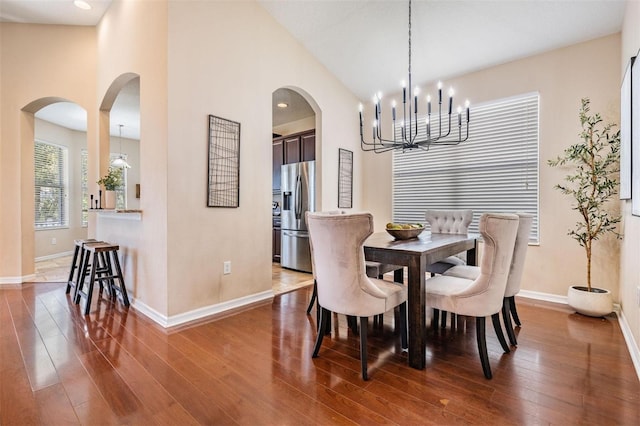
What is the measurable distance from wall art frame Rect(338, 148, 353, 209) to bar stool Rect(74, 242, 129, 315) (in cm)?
286

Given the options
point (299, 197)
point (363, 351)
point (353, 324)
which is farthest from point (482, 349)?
point (299, 197)

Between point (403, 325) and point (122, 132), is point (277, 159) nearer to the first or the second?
point (403, 325)

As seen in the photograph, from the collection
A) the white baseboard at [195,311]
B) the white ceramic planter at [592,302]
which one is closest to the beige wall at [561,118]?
the white ceramic planter at [592,302]

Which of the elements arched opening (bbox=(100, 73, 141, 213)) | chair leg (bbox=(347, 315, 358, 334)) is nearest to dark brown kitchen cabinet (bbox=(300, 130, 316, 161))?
arched opening (bbox=(100, 73, 141, 213))

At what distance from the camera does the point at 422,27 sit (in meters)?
3.44

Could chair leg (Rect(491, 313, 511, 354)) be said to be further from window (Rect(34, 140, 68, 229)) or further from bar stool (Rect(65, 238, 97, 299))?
window (Rect(34, 140, 68, 229))

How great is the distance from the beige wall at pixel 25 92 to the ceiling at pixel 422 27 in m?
0.22

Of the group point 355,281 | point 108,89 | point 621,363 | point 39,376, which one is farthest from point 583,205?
point 108,89

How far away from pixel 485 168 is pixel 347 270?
116 inches

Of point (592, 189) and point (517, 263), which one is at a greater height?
point (592, 189)

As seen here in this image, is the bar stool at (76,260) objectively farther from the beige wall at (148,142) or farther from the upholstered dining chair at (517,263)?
the upholstered dining chair at (517,263)

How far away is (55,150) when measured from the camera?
632 cm

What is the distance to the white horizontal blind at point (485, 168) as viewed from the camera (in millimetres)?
3648

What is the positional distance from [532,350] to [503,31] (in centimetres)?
311
